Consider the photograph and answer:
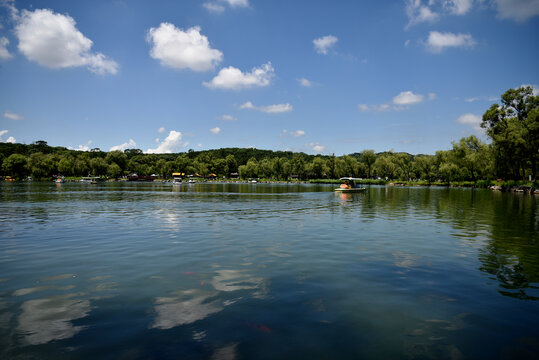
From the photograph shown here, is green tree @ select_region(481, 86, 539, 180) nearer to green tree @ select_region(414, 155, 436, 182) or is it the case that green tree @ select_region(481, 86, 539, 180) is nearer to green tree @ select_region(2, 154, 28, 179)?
green tree @ select_region(414, 155, 436, 182)

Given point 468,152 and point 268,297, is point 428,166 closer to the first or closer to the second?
point 468,152

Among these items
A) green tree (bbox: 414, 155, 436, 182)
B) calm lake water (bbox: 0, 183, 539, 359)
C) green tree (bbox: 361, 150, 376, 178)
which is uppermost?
green tree (bbox: 361, 150, 376, 178)

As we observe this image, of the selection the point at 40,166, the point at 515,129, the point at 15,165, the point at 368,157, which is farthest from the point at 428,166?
the point at 15,165

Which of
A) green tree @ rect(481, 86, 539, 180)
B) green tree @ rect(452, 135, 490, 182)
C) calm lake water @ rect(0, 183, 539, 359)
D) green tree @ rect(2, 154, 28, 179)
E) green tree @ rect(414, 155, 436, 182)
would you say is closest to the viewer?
calm lake water @ rect(0, 183, 539, 359)

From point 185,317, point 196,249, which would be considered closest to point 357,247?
point 196,249

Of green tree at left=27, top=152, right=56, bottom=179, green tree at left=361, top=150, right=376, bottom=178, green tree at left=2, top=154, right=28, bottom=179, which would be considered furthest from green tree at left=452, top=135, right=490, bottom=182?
green tree at left=2, top=154, right=28, bottom=179

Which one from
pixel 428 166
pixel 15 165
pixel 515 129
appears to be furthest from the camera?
pixel 15 165

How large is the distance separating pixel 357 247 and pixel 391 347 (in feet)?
34.8

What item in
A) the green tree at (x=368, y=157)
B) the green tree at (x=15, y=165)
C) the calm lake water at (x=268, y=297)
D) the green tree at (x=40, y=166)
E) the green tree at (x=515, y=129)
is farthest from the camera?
the green tree at (x=40, y=166)

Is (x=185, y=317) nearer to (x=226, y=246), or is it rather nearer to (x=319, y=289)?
(x=319, y=289)

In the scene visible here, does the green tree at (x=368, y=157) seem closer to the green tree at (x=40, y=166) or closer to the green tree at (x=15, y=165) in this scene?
the green tree at (x=40, y=166)

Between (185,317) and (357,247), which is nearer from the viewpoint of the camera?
(185,317)

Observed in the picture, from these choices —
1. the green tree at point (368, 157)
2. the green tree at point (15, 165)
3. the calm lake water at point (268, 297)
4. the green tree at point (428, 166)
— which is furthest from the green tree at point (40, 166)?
the green tree at point (428, 166)

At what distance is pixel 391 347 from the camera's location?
6.76 m
